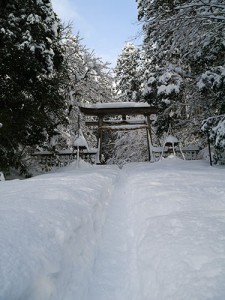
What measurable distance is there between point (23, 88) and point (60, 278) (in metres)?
8.17

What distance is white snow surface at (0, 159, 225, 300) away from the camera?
67.1 inches

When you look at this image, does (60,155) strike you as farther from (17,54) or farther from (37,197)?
(37,197)

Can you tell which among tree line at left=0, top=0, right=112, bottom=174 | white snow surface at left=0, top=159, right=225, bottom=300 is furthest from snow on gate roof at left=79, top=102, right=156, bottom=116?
white snow surface at left=0, top=159, right=225, bottom=300

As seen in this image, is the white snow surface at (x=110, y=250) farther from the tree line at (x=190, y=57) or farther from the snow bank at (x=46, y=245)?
the tree line at (x=190, y=57)

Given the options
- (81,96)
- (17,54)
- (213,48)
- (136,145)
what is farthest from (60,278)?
(136,145)

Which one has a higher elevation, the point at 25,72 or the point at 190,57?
the point at 190,57

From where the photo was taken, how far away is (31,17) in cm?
854

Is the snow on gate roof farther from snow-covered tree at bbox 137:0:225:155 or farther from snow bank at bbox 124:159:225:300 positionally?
snow bank at bbox 124:159:225:300

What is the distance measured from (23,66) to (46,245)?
7747 mm

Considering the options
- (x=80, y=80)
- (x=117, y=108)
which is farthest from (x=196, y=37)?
(x=80, y=80)

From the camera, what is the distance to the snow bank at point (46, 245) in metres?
1.71

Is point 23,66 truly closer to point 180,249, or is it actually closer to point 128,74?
point 180,249

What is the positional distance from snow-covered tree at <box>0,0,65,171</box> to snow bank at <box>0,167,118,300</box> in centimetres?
549

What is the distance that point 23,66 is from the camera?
351 inches
